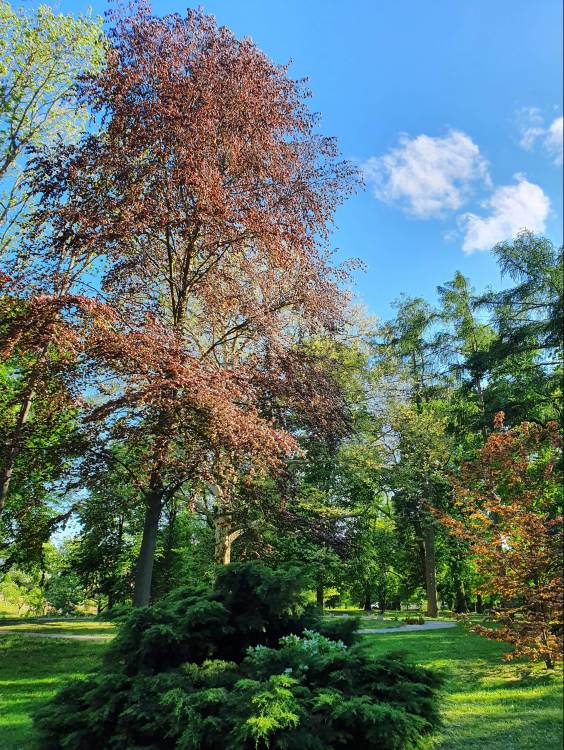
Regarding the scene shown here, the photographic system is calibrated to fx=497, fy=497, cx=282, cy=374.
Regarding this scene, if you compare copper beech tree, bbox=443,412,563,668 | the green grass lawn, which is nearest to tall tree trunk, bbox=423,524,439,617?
the green grass lawn

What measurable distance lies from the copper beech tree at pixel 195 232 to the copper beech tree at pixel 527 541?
9.26ft

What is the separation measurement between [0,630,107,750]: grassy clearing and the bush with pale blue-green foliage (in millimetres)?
539

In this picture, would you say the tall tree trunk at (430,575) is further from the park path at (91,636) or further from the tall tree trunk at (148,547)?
the tall tree trunk at (148,547)

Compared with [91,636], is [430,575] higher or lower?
higher

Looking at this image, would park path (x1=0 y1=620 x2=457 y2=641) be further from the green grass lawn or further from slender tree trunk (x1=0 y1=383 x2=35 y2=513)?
slender tree trunk (x1=0 y1=383 x2=35 y2=513)

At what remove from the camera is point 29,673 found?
7.92 meters

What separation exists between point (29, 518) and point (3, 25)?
9.32 m

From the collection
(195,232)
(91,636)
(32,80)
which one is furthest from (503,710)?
(32,80)

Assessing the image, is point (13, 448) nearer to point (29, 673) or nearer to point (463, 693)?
point (29, 673)

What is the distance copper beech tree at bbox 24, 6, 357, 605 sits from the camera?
22.7 ft

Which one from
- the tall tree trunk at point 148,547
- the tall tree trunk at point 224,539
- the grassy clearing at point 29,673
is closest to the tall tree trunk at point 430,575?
the tall tree trunk at point 224,539

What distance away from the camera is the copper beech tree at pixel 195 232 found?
6923 millimetres

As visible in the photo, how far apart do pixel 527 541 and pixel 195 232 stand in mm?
6322

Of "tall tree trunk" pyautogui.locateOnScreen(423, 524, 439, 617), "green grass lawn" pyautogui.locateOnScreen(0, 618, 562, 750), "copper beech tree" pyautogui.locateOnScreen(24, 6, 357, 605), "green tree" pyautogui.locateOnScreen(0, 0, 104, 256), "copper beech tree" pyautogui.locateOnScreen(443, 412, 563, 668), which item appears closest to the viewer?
"green grass lawn" pyautogui.locateOnScreen(0, 618, 562, 750)
